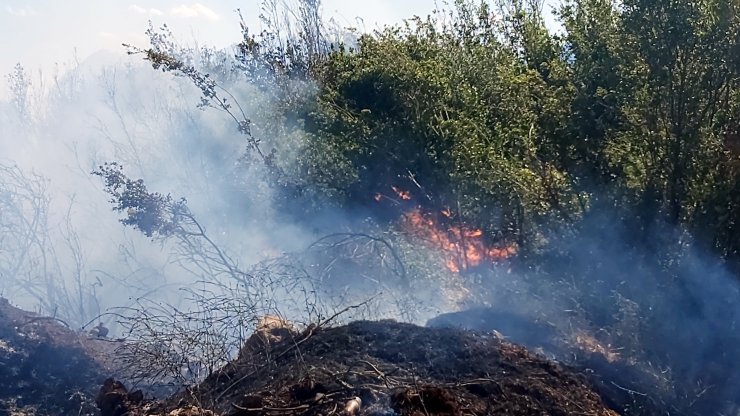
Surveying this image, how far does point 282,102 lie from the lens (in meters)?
16.2

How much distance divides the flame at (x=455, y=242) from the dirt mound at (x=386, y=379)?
157 inches

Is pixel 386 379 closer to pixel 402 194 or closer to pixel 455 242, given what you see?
pixel 455 242

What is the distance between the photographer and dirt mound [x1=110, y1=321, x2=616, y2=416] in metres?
7.34

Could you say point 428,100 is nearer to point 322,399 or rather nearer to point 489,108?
point 489,108

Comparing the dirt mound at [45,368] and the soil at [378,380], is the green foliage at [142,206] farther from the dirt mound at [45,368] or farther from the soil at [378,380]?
the soil at [378,380]

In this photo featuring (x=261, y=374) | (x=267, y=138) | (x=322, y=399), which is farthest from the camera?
(x=267, y=138)

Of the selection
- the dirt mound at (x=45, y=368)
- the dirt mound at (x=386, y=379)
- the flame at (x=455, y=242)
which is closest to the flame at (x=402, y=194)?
the flame at (x=455, y=242)

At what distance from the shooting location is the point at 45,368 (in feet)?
47.0

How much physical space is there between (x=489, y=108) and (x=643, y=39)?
2954 mm

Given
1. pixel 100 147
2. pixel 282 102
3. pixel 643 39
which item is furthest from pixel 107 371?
pixel 100 147

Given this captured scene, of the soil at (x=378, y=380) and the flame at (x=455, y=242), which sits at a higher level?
the flame at (x=455, y=242)

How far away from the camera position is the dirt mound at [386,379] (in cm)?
734

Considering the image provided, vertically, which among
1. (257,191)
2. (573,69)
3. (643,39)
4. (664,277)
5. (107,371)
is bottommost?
(664,277)

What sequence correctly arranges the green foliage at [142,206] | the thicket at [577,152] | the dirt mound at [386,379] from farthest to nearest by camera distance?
the green foliage at [142,206] < the thicket at [577,152] < the dirt mound at [386,379]
